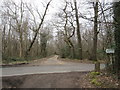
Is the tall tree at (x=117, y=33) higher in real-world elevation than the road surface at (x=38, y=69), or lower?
higher

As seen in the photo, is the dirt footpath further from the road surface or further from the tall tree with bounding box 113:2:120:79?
the tall tree with bounding box 113:2:120:79

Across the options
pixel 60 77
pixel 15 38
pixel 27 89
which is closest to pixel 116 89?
pixel 60 77

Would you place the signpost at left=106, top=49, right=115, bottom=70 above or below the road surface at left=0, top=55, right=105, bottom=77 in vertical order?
above

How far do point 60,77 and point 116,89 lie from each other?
146 inches

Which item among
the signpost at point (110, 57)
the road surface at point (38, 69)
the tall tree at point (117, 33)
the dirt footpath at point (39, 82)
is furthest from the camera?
the road surface at point (38, 69)

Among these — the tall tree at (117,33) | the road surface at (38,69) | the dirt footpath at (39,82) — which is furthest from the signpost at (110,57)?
the road surface at (38,69)

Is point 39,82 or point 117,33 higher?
point 117,33

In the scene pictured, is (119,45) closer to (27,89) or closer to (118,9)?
(118,9)

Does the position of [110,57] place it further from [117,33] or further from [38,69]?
[38,69]

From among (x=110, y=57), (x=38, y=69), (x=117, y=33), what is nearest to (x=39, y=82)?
(x=38, y=69)

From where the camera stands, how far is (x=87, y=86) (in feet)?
28.9

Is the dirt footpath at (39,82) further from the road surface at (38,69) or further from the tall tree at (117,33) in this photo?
the tall tree at (117,33)

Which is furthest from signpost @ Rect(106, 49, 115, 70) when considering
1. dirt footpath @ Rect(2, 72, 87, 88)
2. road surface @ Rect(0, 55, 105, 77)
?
road surface @ Rect(0, 55, 105, 77)

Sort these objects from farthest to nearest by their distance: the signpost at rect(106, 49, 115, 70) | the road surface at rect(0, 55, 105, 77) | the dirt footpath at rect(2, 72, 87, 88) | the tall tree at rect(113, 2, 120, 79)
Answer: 1. the road surface at rect(0, 55, 105, 77)
2. the signpost at rect(106, 49, 115, 70)
3. the tall tree at rect(113, 2, 120, 79)
4. the dirt footpath at rect(2, 72, 87, 88)
